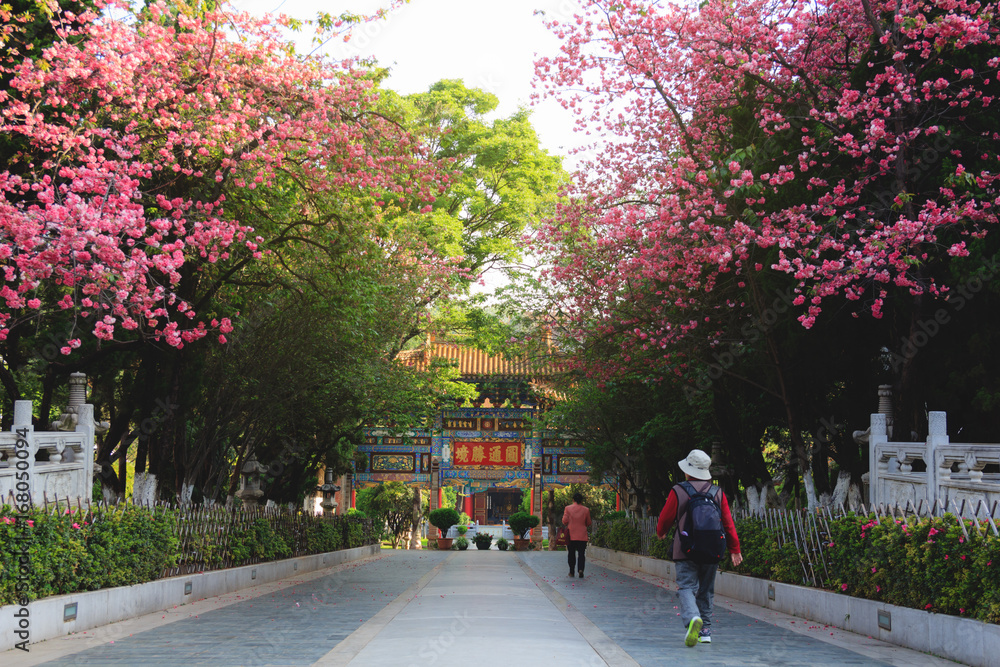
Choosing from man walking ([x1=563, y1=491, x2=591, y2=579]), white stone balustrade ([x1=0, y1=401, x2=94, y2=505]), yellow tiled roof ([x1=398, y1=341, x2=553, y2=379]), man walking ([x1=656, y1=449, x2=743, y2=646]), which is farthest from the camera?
yellow tiled roof ([x1=398, y1=341, x2=553, y2=379])

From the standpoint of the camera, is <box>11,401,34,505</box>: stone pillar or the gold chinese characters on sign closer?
<box>11,401,34,505</box>: stone pillar

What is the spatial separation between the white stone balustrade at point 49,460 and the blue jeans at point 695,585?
6357mm

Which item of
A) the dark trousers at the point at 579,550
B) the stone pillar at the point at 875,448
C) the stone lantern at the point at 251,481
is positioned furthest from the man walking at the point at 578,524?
the stone lantern at the point at 251,481

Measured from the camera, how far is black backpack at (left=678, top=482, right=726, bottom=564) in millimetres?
8125

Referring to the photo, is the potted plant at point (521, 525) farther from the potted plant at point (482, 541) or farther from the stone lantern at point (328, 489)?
the stone lantern at point (328, 489)

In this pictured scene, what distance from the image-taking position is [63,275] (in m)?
9.85

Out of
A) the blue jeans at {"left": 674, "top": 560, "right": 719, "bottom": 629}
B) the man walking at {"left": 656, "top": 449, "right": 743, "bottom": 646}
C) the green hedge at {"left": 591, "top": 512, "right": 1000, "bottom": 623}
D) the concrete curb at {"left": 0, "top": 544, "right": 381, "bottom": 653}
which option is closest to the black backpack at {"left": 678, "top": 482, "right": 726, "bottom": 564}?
the man walking at {"left": 656, "top": 449, "right": 743, "bottom": 646}

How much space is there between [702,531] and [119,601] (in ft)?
20.1

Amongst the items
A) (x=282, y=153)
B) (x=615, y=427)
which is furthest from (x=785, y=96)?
(x=615, y=427)

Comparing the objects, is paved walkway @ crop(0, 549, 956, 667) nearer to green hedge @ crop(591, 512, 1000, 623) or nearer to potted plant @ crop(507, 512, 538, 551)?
green hedge @ crop(591, 512, 1000, 623)

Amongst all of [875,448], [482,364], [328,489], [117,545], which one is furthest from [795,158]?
[482,364]

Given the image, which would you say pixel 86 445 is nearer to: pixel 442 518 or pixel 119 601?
pixel 119 601

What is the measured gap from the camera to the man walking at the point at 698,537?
320 inches

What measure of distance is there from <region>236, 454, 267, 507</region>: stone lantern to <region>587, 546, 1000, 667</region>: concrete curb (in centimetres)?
1027
